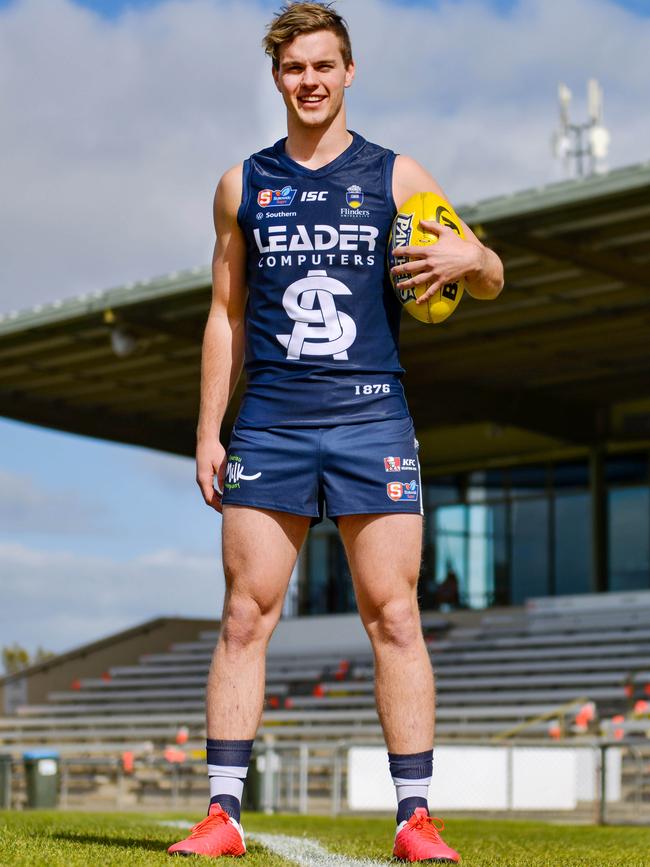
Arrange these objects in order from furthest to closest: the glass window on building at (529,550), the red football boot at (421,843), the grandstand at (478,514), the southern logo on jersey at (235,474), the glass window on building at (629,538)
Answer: the glass window on building at (529,550) < the glass window on building at (629,538) < the grandstand at (478,514) < the southern logo on jersey at (235,474) < the red football boot at (421,843)

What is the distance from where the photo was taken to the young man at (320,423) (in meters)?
3.87

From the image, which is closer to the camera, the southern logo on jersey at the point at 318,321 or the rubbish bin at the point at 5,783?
the southern logo on jersey at the point at 318,321

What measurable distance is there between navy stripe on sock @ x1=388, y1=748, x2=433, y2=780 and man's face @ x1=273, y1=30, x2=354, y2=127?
1787mm

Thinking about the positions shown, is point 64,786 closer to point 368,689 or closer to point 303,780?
point 303,780

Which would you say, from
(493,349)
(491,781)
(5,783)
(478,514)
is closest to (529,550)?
(478,514)

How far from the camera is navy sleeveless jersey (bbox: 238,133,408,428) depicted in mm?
3928

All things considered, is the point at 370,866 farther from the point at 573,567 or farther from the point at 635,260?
the point at 573,567

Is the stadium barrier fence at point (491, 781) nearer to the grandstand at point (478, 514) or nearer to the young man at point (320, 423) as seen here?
the grandstand at point (478, 514)

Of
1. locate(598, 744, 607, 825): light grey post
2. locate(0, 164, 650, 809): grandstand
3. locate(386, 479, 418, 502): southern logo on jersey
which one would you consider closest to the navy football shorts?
locate(386, 479, 418, 502): southern logo on jersey

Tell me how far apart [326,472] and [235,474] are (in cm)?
26

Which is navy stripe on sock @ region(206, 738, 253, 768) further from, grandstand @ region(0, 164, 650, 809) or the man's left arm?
grandstand @ region(0, 164, 650, 809)

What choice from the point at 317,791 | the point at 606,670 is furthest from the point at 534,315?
the point at 317,791

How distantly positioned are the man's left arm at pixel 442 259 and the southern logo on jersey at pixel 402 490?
1.67 ft

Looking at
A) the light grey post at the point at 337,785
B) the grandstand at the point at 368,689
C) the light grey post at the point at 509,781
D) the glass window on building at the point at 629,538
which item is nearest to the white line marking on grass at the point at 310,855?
the light grey post at the point at 509,781
